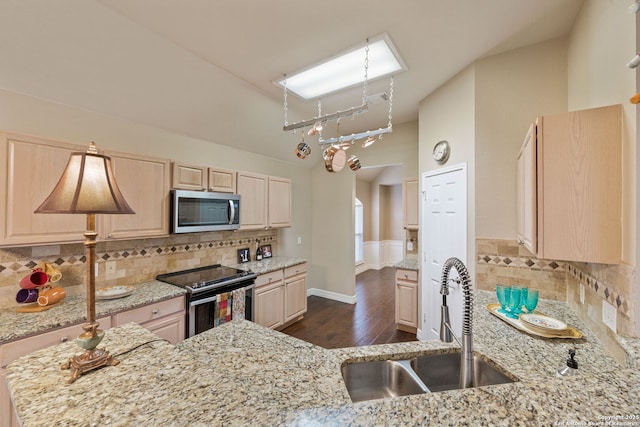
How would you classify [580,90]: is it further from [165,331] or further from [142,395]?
[165,331]

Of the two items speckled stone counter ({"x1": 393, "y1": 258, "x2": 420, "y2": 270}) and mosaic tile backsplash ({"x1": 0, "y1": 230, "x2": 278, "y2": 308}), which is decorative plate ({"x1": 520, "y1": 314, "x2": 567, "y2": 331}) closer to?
speckled stone counter ({"x1": 393, "y1": 258, "x2": 420, "y2": 270})

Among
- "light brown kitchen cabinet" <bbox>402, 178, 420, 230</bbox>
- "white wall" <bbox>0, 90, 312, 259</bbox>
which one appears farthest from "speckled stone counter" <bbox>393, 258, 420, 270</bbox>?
"white wall" <bbox>0, 90, 312, 259</bbox>

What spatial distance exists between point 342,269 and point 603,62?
3941 millimetres

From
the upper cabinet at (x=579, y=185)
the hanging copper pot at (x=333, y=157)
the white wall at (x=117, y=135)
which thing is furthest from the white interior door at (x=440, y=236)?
the white wall at (x=117, y=135)

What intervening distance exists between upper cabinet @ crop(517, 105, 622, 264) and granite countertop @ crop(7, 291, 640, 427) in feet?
1.74

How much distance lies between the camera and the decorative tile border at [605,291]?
117 cm

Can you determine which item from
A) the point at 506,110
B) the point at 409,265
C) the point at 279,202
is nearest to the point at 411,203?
the point at 409,265

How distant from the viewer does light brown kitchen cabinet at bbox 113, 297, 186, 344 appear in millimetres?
2018

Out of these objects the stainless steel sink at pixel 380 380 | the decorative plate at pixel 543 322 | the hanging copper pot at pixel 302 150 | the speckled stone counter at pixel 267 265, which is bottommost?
the stainless steel sink at pixel 380 380

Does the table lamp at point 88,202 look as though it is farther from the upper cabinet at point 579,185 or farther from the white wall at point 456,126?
the white wall at point 456,126

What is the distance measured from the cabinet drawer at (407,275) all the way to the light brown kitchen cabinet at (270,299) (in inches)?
64.4

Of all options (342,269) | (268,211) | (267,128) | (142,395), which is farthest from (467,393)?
(342,269)

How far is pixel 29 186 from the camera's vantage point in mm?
1759

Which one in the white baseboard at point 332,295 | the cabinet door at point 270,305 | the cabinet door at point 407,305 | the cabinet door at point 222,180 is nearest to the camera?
the cabinet door at point 222,180
